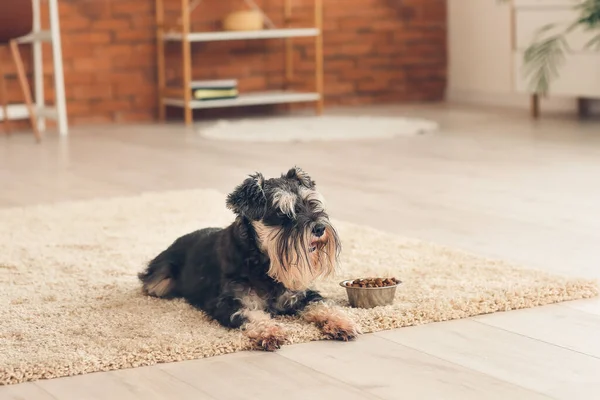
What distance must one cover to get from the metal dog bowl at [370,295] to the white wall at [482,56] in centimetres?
459

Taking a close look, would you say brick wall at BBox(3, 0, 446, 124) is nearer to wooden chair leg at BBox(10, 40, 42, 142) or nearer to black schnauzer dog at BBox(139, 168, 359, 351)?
wooden chair leg at BBox(10, 40, 42, 142)

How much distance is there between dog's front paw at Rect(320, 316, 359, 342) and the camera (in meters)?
2.07

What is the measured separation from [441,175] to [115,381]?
254 centimetres

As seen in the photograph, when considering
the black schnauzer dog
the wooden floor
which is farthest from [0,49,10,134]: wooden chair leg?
the black schnauzer dog

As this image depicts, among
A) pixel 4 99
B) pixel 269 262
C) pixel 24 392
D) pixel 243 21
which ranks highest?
pixel 243 21

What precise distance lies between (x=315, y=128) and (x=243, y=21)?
93cm

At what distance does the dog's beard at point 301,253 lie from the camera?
201 centimetres

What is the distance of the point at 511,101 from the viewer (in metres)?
6.91

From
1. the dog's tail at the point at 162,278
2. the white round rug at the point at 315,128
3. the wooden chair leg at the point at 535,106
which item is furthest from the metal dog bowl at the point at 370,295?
the wooden chair leg at the point at 535,106

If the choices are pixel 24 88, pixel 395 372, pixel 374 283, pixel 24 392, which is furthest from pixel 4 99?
pixel 395 372

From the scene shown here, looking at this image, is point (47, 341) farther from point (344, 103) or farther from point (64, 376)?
point (344, 103)

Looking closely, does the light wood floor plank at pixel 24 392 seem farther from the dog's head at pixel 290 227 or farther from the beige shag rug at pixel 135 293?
the dog's head at pixel 290 227

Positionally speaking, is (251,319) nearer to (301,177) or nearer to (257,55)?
(301,177)

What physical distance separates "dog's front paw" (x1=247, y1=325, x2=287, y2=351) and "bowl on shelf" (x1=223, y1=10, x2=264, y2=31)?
450cm
